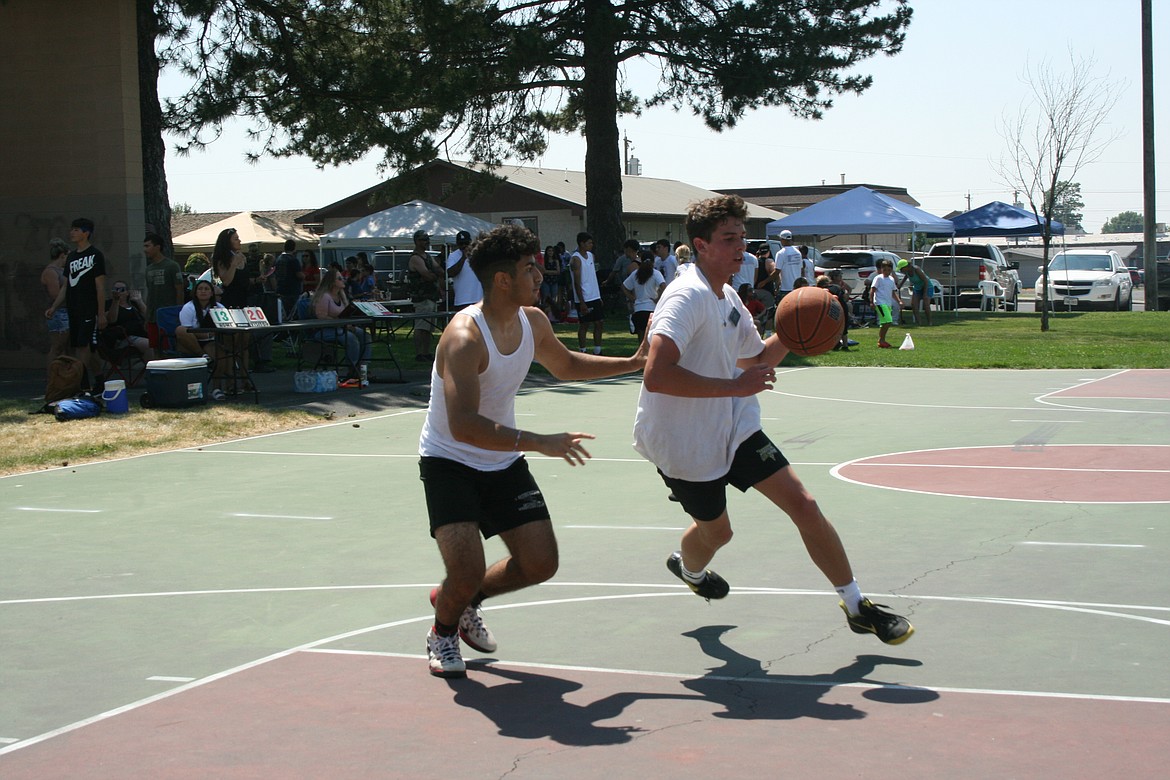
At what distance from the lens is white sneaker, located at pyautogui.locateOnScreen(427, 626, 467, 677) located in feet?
17.3

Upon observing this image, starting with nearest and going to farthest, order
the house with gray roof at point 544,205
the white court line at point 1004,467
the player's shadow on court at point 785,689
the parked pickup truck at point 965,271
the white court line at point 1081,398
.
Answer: the player's shadow on court at point 785,689, the white court line at point 1004,467, the white court line at point 1081,398, the parked pickup truck at point 965,271, the house with gray roof at point 544,205

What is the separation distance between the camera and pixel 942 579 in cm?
676

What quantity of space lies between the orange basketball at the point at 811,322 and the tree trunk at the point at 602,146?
2233 cm

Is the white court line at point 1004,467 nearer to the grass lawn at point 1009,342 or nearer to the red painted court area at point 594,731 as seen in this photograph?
the red painted court area at point 594,731

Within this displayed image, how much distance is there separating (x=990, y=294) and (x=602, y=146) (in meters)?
13.1

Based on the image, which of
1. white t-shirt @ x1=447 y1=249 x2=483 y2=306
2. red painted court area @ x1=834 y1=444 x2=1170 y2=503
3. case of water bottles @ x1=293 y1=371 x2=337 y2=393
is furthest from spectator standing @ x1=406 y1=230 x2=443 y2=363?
red painted court area @ x1=834 y1=444 x2=1170 y2=503

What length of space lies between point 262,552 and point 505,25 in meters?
21.7

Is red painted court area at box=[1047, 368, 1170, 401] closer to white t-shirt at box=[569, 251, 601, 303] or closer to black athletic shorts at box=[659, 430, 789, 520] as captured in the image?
white t-shirt at box=[569, 251, 601, 303]

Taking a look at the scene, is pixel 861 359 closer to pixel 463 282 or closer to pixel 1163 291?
pixel 463 282

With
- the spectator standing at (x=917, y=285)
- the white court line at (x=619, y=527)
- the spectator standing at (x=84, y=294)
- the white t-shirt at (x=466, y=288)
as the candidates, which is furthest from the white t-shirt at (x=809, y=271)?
the white court line at (x=619, y=527)

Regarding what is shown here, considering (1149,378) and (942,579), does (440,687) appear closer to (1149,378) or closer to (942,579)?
(942,579)

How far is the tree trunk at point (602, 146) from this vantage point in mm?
28938

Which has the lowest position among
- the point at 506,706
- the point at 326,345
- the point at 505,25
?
the point at 506,706

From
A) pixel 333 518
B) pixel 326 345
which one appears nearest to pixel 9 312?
pixel 326 345
